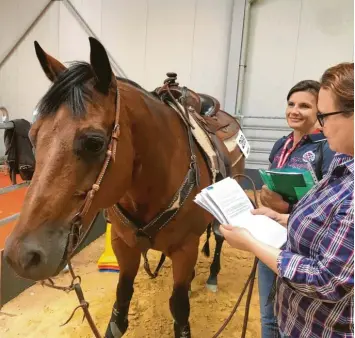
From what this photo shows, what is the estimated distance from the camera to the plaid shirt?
70 centimetres

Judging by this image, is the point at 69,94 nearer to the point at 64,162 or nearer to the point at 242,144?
the point at 64,162

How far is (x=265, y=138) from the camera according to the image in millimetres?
5254

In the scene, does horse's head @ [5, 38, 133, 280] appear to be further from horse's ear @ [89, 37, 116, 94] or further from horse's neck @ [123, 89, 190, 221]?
horse's neck @ [123, 89, 190, 221]

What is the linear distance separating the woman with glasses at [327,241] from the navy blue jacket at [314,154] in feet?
1.31

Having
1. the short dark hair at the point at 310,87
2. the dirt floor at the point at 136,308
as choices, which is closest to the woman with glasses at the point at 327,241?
the short dark hair at the point at 310,87

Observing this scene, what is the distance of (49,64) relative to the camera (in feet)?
3.64

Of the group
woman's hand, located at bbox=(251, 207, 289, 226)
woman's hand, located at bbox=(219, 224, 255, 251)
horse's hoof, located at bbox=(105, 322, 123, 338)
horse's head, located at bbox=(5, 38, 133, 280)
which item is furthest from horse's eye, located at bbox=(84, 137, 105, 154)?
horse's hoof, located at bbox=(105, 322, 123, 338)

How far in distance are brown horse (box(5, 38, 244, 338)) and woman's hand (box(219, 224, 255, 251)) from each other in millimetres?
403

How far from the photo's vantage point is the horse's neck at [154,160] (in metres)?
1.25

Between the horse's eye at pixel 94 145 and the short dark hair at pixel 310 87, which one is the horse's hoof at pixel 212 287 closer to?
the short dark hair at pixel 310 87

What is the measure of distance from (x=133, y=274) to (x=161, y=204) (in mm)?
559

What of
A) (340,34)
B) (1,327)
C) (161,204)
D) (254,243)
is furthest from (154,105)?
(340,34)

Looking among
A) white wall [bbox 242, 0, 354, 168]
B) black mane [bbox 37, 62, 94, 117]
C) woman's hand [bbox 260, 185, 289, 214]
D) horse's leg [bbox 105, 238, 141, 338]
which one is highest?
white wall [bbox 242, 0, 354, 168]

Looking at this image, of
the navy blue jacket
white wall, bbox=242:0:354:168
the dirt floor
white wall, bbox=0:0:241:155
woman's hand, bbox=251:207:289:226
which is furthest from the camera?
white wall, bbox=0:0:241:155
